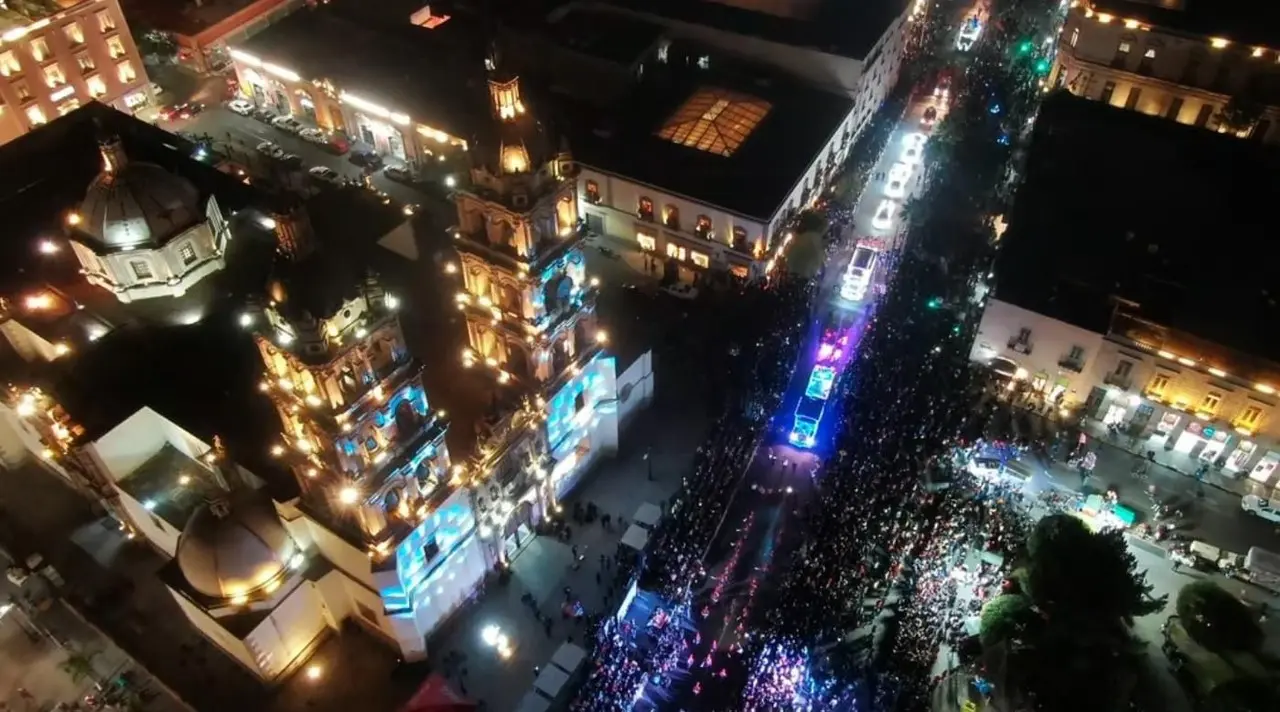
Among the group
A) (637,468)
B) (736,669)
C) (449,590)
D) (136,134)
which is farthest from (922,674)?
(136,134)

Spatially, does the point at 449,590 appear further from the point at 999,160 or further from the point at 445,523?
the point at 999,160

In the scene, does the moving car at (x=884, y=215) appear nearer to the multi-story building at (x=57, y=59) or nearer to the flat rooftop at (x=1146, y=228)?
the flat rooftop at (x=1146, y=228)

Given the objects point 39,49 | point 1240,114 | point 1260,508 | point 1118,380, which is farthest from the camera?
point 39,49

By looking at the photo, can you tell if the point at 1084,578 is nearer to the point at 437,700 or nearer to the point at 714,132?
the point at 437,700

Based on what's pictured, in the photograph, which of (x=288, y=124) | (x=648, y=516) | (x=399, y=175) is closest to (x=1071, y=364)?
(x=648, y=516)

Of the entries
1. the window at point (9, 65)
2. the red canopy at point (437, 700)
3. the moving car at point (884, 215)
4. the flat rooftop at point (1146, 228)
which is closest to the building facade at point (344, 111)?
the window at point (9, 65)

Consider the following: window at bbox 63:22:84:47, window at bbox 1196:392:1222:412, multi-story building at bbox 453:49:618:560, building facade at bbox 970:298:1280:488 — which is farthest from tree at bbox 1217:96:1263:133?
window at bbox 63:22:84:47

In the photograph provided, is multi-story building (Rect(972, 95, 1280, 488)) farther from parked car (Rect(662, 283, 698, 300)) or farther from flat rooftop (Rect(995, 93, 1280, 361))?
parked car (Rect(662, 283, 698, 300))
